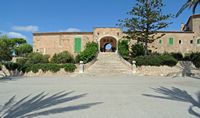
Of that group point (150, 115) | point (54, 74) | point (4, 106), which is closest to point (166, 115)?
point (150, 115)

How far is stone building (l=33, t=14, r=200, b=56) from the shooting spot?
40156 mm

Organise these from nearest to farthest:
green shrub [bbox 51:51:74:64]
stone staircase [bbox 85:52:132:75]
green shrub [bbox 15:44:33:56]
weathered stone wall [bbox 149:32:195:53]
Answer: stone staircase [bbox 85:52:132:75], green shrub [bbox 51:51:74:64], weathered stone wall [bbox 149:32:195:53], green shrub [bbox 15:44:33:56]

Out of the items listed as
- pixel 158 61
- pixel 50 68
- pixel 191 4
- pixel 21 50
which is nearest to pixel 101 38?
pixel 50 68

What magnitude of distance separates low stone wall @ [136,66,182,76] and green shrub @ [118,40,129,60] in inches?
342

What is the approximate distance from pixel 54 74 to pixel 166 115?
840 inches

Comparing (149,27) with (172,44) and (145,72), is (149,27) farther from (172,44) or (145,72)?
(172,44)

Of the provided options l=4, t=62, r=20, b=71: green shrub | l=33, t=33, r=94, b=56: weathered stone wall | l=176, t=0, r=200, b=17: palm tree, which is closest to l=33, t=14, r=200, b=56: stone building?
l=33, t=33, r=94, b=56: weathered stone wall

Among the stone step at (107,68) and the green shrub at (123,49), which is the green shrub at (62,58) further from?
the stone step at (107,68)

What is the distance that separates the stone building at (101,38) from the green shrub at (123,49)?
4803 mm

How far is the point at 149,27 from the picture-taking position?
27.6 metres

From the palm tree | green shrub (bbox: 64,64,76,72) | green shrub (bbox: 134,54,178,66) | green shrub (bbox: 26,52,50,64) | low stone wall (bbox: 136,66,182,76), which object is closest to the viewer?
the palm tree

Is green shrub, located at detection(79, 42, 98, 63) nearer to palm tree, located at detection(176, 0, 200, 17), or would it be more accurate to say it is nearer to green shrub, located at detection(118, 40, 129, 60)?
green shrub, located at detection(118, 40, 129, 60)

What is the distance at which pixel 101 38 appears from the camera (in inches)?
1597

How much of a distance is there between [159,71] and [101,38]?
18326 mm
